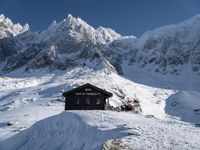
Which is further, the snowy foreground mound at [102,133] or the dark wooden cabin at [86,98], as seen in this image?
the dark wooden cabin at [86,98]

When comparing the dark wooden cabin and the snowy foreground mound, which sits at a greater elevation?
the dark wooden cabin

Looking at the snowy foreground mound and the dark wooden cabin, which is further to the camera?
the dark wooden cabin

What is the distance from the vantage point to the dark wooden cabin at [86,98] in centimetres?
7031

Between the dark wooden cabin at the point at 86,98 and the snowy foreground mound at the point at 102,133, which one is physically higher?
the dark wooden cabin at the point at 86,98

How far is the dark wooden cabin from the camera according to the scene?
231ft

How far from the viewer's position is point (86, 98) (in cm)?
7069

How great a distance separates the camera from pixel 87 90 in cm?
7056

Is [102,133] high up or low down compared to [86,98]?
down

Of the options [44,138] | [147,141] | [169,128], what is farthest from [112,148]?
[44,138]

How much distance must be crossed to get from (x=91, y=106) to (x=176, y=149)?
44.1 m

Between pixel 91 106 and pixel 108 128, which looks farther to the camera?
pixel 91 106

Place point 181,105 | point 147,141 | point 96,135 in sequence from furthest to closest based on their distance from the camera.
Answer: point 181,105
point 96,135
point 147,141

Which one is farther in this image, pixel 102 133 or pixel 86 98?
pixel 86 98

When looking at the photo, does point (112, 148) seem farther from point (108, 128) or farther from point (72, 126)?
point (72, 126)
